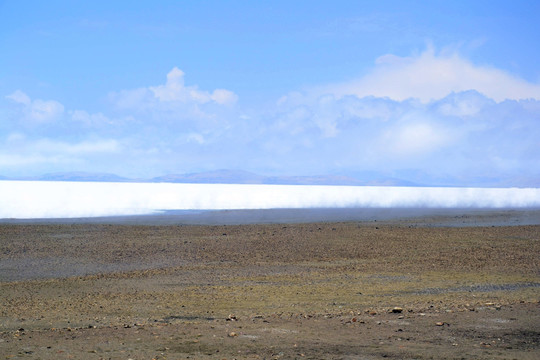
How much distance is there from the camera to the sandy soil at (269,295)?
30.3 ft

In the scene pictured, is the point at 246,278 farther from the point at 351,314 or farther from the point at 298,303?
the point at 351,314

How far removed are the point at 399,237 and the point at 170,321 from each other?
1794cm

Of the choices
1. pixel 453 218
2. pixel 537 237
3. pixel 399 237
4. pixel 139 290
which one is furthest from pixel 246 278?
pixel 453 218

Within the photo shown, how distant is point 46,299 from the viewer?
46.0 ft

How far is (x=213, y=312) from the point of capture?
40.4 ft

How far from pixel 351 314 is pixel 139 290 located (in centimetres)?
598

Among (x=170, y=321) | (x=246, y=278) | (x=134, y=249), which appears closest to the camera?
(x=170, y=321)

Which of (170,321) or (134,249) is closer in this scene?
(170,321)

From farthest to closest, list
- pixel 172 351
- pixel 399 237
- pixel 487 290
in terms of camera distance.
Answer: pixel 399 237 < pixel 487 290 < pixel 172 351

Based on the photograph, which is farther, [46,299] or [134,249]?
[134,249]

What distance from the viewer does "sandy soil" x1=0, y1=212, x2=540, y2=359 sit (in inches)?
364

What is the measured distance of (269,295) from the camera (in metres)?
14.2

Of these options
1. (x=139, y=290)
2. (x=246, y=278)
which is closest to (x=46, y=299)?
(x=139, y=290)

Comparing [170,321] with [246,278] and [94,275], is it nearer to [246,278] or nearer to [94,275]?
[246,278]
